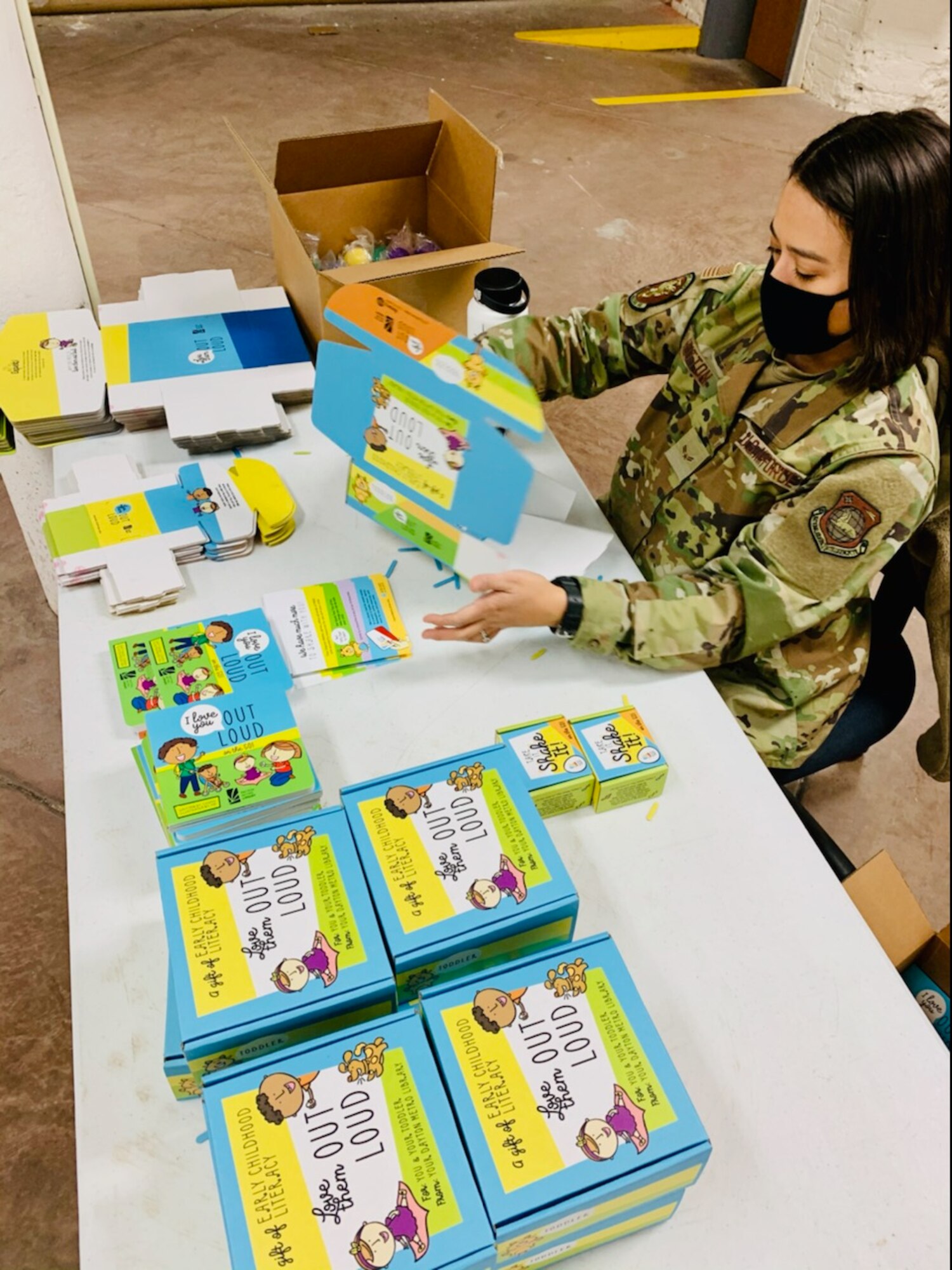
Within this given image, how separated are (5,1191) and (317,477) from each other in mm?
1340

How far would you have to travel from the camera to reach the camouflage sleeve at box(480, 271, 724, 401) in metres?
1.61

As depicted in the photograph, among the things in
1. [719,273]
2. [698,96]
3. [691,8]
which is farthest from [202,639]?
[691,8]

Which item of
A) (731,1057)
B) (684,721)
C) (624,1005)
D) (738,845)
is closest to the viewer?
(624,1005)

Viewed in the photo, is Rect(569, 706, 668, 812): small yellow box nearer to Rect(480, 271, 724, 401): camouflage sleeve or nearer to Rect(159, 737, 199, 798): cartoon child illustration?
Rect(159, 737, 199, 798): cartoon child illustration

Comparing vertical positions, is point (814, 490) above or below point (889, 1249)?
above

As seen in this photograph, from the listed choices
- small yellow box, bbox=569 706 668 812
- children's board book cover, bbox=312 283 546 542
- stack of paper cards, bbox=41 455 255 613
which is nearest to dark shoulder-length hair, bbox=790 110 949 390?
children's board book cover, bbox=312 283 546 542

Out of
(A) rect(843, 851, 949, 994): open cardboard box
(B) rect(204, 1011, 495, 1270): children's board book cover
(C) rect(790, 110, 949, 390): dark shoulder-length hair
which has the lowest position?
(A) rect(843, 851, 949, 994): open cardboard box

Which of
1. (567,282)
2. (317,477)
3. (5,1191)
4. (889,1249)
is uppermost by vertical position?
(317,477)

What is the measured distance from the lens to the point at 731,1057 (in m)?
1.01

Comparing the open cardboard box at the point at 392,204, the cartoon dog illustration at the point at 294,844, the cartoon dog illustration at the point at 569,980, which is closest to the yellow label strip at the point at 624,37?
the open cardboard box at the point at 392,204

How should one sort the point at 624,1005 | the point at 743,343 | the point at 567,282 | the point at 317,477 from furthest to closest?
the point at 567,282, the point at 317,477, the point at 743,343, the point at 624,1005

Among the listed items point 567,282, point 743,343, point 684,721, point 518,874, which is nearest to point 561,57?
point 567,282

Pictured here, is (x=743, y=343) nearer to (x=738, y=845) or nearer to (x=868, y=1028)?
(x=738, y=845)

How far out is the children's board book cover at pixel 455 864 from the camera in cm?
94
